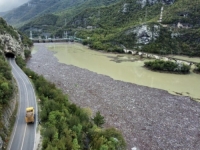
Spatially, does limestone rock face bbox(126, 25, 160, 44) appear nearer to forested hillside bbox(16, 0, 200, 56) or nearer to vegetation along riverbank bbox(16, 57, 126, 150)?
forested hillside bbox(16, 0, 200, 56)

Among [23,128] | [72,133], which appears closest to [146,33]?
[72,133]

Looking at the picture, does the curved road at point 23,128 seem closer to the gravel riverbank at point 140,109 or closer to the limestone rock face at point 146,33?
the gravel riverbank at point 140,109

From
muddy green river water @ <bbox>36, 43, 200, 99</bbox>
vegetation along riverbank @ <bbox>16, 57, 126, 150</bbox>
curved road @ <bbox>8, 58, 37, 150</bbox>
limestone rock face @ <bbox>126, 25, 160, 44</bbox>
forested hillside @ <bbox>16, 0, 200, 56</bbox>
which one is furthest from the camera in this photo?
limestone rock face @ <bbox>126, 25, 160, 44</bbox>

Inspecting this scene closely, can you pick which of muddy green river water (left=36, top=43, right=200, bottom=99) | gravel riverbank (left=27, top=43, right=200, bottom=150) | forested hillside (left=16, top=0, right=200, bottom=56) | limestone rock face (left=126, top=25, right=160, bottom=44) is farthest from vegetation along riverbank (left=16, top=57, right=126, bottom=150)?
limestone rock face (left=126, top=25, right=160, bottom=44)

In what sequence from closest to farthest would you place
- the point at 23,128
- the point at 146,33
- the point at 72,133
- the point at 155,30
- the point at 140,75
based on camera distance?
the point at 72,133, the point at 23,128, the point at 140,75, the point at 155,30, the point at 146,33

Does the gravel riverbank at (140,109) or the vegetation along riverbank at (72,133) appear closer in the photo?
the vegetation along riverbank at (72,133)

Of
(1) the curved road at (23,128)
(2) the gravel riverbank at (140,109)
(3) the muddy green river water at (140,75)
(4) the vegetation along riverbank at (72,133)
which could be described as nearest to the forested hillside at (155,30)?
(3) the muddy green river water at (140,75)

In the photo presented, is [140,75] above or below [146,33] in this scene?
below

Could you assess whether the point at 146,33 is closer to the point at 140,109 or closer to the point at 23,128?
the point at 140,109
